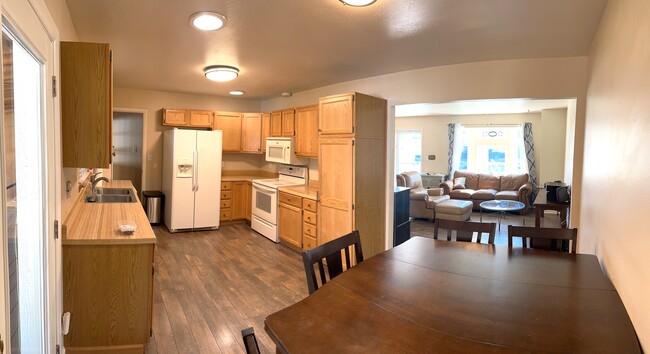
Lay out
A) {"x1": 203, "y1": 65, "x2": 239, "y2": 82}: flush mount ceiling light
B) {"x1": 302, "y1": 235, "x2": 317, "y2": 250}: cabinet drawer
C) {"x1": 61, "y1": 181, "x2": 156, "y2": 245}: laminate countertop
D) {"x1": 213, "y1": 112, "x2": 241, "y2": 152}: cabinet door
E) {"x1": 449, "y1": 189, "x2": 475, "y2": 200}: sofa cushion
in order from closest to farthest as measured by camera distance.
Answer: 1. {"x1": 61, "y1": 181, "x2": 156, "y2": 245}: laminate countertop
2. {"x1": 203, "y1": 65, "x2": 239, "y2": 82}: flush mount ceiling light
3. {"x1": 302, "y1": 235, "x2": 317, "y2": 250}: cabinet drawer
4. {"x1": 213, "y1": 112, "x2": 241, "y2": 152}: cabinet door
5. {"x1": 449, "y1": 189, "x2": 475, "y2": 200}: sofa cushion

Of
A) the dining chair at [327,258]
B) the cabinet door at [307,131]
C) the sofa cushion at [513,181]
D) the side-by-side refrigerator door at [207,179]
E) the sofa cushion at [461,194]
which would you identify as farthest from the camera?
the sofa cushion at [513,181]

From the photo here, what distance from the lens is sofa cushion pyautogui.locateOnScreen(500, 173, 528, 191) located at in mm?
8766

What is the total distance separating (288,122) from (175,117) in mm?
2045

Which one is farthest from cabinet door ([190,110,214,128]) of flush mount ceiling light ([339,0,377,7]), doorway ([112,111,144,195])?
flush mount ceiling light ([339,0,377,7])

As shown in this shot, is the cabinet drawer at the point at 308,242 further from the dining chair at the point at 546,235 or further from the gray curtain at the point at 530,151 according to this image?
the gray curtain at the point at 530,151

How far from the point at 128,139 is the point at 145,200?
2.10 metres

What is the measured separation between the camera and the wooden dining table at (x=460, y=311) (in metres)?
1.23

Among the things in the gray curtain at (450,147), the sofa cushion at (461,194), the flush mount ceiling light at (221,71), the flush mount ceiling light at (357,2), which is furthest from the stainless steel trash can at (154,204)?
the gray curtain at (450,147)

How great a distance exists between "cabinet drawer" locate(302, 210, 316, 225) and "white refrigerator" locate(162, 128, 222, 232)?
2.00 metres

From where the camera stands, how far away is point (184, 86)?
5832 millimetres

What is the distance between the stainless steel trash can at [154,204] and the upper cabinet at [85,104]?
4212 millimetres

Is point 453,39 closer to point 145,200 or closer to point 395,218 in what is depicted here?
point 395,218

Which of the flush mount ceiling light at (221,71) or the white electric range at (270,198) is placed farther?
the white electric range at (270,198)

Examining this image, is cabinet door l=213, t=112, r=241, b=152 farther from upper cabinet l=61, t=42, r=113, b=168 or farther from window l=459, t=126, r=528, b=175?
window l=459, t=126, r=528, b=175
